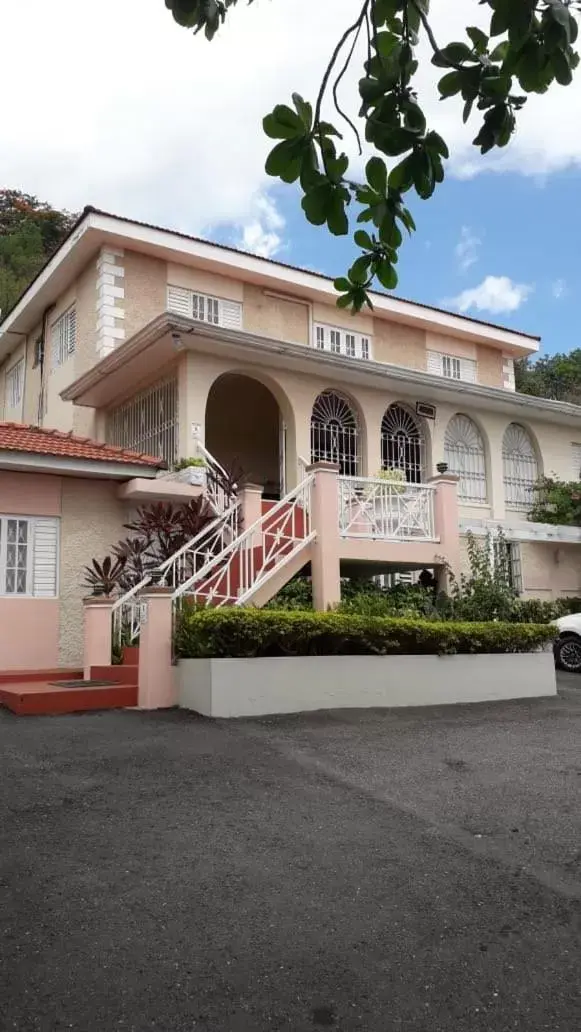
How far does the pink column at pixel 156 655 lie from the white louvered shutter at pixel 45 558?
3.09 metres

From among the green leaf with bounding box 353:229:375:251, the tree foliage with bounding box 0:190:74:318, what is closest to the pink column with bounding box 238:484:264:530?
the green leaf with bounding box 353:229:375:251

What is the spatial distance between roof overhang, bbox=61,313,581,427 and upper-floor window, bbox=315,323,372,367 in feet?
11.7

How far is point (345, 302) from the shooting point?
3.70 m

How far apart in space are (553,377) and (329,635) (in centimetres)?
2746

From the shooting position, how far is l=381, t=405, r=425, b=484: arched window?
15.1 m

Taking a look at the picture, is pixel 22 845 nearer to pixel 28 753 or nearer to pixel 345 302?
pixel 28 753

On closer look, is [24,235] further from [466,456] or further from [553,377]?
[466,456]

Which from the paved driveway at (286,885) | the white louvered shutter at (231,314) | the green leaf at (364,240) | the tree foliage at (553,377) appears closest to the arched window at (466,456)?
the white louvered shutter at (231,314)

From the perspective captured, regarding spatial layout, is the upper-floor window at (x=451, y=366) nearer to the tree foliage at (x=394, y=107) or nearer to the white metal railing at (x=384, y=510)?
the white metal railing at (x=384, y=510)

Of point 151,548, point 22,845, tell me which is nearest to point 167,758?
point 22,845

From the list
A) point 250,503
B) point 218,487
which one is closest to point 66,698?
point 250,503

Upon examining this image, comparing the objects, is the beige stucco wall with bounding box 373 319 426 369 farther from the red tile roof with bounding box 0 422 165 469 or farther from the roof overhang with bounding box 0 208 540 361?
the red tile roof with bounding box 0 422 165 469

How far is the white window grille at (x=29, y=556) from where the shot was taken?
11359mm

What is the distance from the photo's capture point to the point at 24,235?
118 ft
